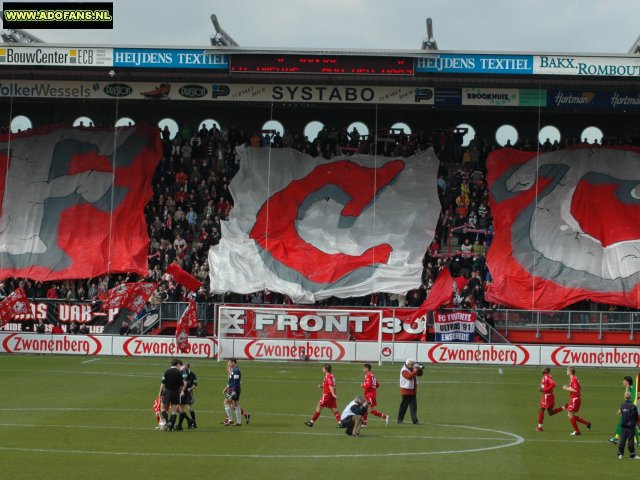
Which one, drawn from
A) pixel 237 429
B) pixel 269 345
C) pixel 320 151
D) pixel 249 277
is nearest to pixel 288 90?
pixel 320 151

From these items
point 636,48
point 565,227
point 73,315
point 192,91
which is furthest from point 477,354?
point 192,91

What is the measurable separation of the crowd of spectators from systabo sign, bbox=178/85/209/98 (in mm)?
3736

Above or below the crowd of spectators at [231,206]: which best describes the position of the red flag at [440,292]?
below

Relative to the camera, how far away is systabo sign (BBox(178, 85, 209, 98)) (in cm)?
5878

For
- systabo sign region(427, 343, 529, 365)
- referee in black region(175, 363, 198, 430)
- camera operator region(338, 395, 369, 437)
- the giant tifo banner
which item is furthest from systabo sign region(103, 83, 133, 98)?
camera operator region(338, 395, 369, 437)

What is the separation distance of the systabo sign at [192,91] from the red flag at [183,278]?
969 centimetres

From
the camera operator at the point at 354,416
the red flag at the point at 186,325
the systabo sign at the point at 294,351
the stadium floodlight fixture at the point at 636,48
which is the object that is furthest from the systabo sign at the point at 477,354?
the camera operator at the point at 354,416

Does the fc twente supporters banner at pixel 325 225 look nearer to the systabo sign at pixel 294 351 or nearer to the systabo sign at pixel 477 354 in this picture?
the systabo sign at pixel 294 351

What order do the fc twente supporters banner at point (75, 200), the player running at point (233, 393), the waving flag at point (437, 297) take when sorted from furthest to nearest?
1. the fc twente supporters banner at point (75, 200)
2. the waving flag at point (437, 297)
3. the player running at point (233, 393)

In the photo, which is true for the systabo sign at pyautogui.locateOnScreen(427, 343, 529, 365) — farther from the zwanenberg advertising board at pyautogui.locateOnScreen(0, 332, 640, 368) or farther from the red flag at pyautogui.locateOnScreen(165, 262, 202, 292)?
the red flag at pyautogui.locateOnScreen(165, 262, 202, 292)

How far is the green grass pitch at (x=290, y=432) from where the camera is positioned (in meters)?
24.3

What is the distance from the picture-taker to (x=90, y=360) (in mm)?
49469

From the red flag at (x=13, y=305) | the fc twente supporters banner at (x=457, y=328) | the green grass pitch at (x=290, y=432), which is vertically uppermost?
the red flag at (x=13, y=305)

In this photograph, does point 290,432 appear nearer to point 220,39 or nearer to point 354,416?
point 354,416
